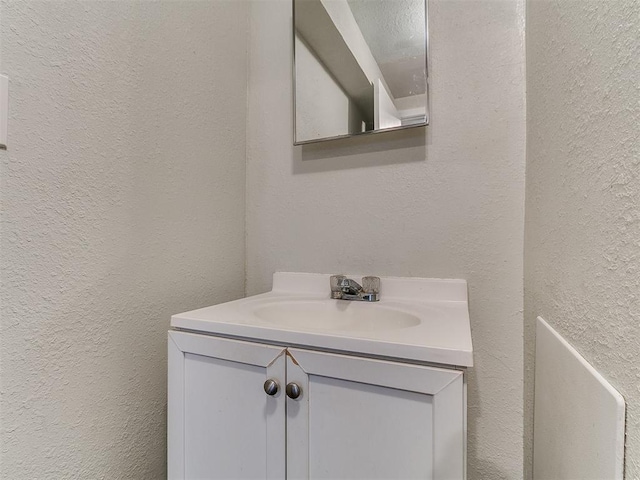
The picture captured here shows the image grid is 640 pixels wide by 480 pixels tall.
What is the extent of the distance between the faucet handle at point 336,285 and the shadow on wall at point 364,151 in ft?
1.12

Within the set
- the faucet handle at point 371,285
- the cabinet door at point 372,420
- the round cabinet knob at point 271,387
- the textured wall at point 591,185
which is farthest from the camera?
the faucet handle at point 371,285

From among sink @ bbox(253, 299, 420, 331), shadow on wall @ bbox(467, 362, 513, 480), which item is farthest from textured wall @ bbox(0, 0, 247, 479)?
shadow on wall @ bbox(467, 362, 513, 480)

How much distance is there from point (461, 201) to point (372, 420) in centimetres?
62

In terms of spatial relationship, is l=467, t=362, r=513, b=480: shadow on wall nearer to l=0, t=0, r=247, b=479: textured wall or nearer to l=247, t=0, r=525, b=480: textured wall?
l=247, t=0, r=525, b=480: textured wall

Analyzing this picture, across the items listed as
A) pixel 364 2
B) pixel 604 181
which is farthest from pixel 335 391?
pixel 364 2

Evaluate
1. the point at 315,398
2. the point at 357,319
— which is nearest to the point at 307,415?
the point at 315,398

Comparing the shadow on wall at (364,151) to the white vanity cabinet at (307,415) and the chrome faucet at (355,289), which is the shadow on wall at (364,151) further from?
the white vanity cabinet at (307,415)

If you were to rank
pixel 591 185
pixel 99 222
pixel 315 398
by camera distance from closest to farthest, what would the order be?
pixel 591 185 < pixel 315 398 < pixel 99 222

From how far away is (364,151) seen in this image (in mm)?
1001

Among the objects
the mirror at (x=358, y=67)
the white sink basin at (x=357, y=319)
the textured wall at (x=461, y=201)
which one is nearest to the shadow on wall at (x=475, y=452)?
the textured wall at (x=461, y=201)

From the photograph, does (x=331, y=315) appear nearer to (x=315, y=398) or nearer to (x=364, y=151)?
(x=315, y=398)

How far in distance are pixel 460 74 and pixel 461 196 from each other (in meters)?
0.33

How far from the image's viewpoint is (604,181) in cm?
41

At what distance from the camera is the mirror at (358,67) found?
918 millimetres
